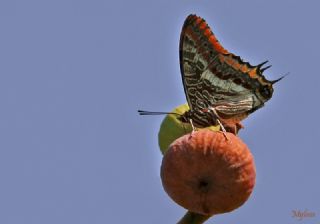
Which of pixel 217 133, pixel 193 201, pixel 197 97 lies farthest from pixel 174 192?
pixel 197 97

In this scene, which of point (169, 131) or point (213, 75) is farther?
point (169, 131)

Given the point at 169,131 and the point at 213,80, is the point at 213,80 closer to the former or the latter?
the point at 213,80

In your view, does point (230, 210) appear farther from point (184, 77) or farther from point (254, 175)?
point (184, 77)

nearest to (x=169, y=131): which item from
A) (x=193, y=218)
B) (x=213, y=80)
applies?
(x=213, y=80)

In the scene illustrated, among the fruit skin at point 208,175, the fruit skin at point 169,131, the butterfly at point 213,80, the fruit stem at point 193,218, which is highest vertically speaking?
the butterfly at point 213,80

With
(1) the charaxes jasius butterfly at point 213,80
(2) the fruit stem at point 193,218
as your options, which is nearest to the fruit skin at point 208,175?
(2) the fruit stem at point 193,218

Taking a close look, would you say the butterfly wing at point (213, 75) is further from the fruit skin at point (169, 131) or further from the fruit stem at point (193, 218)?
the fruit stem at point (193, 218)

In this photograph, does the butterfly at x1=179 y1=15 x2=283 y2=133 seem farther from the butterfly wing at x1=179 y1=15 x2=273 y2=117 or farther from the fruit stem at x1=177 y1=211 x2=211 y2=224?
the fruit stem at x1=177 y1=211 x2=211 y2=224
